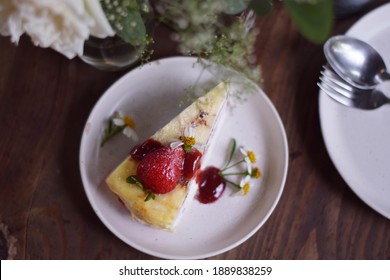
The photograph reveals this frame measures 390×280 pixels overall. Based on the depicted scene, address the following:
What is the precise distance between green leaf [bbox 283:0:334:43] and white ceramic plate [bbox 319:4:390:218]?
43cm

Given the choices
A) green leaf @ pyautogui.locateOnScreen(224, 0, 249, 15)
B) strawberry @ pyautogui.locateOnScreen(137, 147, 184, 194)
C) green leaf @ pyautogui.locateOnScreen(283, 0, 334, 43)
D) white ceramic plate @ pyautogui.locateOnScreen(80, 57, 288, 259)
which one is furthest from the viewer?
white ceramic plate @ pyautogui.locateOnScreen(80, 57, 288, 259)

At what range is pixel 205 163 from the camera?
1.00 meters

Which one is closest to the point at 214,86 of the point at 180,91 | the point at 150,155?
the point at 180,91

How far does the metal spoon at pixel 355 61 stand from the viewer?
0.97m

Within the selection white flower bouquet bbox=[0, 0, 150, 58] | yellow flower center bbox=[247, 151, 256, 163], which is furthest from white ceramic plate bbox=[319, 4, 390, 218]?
white flower bouquet bbox=[0, 0, 150, 58]

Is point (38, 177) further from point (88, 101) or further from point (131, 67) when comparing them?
point (131, 67)

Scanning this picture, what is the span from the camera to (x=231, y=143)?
100 centimetres

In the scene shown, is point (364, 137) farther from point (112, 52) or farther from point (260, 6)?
point (112, 52)

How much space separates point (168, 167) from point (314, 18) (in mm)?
396

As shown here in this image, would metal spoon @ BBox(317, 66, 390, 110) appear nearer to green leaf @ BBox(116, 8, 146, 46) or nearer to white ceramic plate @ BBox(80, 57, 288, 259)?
white ceramic plate @ BBox(80, 57, 288, 259)

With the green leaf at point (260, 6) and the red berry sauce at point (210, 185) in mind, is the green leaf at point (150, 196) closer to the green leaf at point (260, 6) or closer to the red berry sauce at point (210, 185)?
the red berry sauce at point (210, 185)

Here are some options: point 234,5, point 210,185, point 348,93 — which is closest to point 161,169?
point 210,185

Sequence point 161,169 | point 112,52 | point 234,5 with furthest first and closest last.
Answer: point 112,52
point 161,169
point 234,5

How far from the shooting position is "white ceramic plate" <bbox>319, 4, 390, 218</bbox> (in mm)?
958
